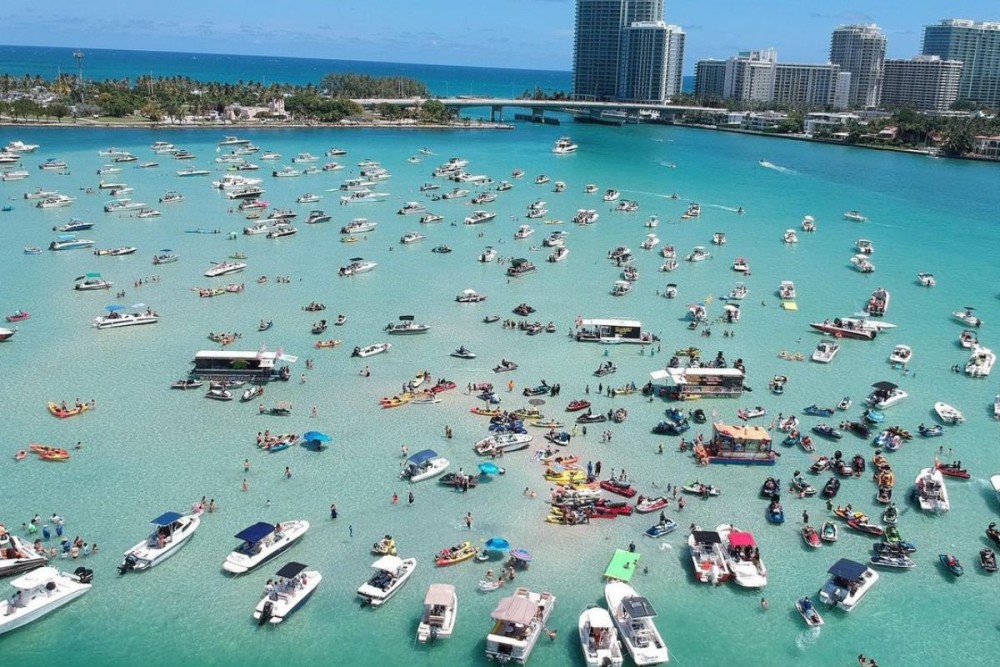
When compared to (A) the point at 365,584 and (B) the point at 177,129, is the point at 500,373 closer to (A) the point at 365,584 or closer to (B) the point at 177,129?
(A) the point at 365,584

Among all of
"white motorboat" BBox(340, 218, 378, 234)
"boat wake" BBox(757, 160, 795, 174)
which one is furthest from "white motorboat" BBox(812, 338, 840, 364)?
"boat wake" BBox(757, 160, 795, 174)

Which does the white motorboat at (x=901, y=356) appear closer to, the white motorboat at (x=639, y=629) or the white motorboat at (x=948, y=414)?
the white motorboat at (x=948, y=414)

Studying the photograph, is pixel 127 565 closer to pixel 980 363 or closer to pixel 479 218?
pixel 980 363

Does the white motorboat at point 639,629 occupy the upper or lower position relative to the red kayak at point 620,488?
lower

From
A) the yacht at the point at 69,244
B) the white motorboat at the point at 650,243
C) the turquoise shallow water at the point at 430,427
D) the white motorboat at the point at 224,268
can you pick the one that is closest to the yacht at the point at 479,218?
the turquoise shallow water at the point at 430,427

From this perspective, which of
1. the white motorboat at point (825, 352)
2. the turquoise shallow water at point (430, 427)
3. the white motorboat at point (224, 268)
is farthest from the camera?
the white motorboat at point (224, 268)

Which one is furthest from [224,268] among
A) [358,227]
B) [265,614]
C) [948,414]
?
[948,414]
